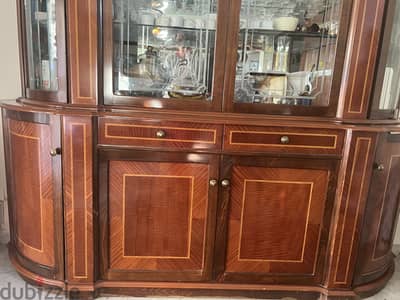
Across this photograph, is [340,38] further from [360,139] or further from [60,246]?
[60,246]

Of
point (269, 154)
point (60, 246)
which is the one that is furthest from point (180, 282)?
point (269, 154)

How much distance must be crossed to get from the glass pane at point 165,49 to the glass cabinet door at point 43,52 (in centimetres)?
26

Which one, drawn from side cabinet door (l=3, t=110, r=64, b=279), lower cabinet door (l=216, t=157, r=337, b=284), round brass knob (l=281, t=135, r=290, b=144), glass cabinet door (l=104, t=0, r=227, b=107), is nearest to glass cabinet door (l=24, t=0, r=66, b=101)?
side cabinet door (l=3, t=110, r=64, b=279)

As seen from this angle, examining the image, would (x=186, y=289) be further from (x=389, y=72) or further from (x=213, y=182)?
(x=389, y=72)

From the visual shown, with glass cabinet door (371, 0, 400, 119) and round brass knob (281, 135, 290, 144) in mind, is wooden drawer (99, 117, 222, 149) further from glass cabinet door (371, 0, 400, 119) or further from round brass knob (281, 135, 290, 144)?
glass cabinet door (371, 0, 400, 119)

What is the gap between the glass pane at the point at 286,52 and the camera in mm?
1503

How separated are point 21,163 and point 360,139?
164 centimetres

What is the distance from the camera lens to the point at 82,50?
4.39 feet

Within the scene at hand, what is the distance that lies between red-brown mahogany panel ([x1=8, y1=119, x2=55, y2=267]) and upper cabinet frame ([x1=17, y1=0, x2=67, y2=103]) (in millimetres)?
163

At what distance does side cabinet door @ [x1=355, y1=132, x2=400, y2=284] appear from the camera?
1.51m

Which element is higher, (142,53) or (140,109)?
(142,53)

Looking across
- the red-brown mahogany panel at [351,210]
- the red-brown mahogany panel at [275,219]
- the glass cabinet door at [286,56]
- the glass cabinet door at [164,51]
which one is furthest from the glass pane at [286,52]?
the red-brown mahogany panel at [275,219]

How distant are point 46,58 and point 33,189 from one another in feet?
2.11

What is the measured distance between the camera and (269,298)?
1645 millimetres
